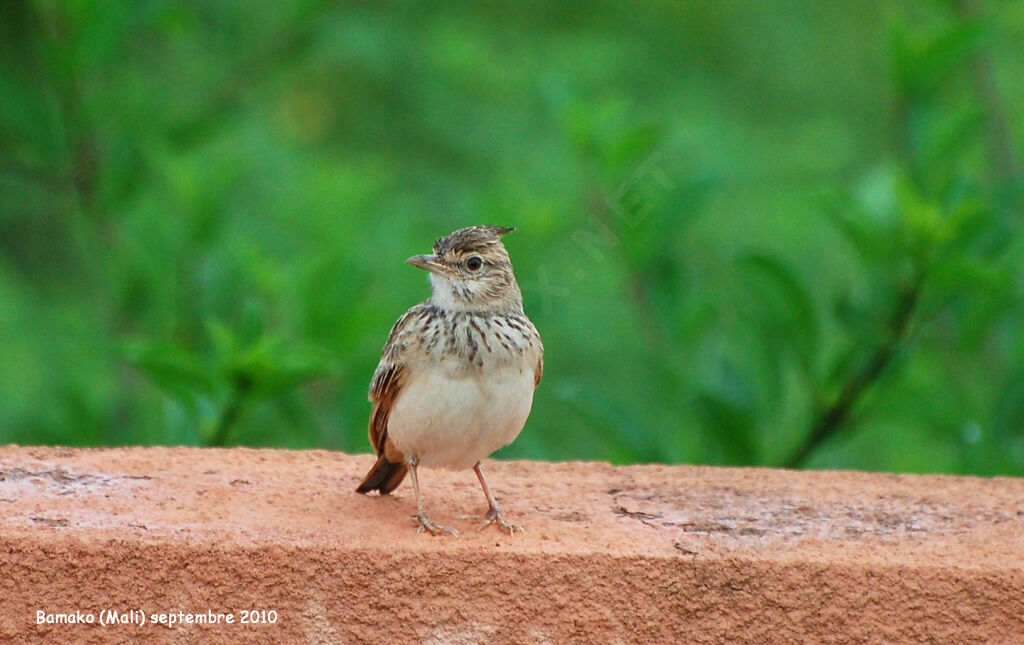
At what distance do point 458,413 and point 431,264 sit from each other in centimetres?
54

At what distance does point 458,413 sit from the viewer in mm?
3748

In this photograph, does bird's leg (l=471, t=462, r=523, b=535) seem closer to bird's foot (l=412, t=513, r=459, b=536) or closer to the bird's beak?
bird's foot (l=412, t=513, r=459, b=536)

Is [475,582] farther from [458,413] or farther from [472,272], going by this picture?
[472,272]

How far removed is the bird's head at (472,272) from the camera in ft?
13.3

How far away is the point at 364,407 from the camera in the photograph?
5285mm

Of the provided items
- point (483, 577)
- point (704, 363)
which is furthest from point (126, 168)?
point (483, 577)

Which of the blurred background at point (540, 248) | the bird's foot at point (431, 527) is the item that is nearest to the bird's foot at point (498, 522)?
the bird's foot at point (431, 527)

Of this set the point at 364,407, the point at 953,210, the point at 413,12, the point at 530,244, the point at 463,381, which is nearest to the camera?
the point at 463,381

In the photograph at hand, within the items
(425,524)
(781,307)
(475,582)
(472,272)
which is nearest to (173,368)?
(472,272)

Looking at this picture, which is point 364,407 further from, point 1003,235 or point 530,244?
point 1003,235

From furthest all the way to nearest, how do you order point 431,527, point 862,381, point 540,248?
point 540,248 → point 862,381 → point 431,527

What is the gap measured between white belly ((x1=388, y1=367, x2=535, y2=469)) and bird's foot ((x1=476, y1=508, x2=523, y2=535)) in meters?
0.20

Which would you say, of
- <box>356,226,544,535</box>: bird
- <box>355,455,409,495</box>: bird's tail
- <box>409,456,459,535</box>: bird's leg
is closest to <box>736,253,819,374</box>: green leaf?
<box>356,226,544,535</box>: bird

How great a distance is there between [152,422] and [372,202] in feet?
5.91
